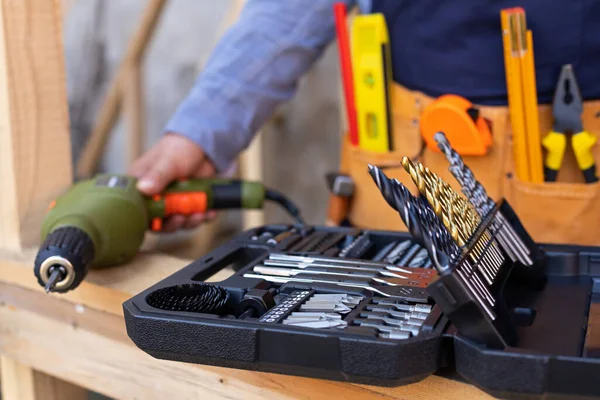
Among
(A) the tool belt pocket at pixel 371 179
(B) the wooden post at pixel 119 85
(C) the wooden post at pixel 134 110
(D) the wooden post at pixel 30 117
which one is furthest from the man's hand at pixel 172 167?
(C) the wooden post at pixel 134 110

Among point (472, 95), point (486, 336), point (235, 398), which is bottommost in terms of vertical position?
point (235, 398)

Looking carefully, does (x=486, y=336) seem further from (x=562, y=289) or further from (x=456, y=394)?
(x=562, y=289)

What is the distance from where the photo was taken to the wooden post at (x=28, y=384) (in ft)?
2.75

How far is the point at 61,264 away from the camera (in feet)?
2.17

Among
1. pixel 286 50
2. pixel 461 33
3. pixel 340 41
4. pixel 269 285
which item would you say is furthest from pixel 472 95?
pixel 269 285

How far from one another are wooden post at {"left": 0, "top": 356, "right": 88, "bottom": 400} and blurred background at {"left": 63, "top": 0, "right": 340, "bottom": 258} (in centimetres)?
78

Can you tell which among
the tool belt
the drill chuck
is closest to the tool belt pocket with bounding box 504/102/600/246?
the tool belt

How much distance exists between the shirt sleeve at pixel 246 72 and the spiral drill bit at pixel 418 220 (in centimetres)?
65

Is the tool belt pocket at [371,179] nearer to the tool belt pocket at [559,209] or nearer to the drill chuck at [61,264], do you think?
the tool belt pocket at [559,209]

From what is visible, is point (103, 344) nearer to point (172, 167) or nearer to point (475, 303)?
point (172, 167)

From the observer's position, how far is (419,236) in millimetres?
416

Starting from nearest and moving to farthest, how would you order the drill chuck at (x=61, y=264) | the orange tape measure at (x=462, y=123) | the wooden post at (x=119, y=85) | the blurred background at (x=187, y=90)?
the drill chuck at (x=61, y=264) → the orange tape measure at (x=462, y=123) → the wooden post at (x=119, y=85) → the blurred background at (x=187, y=90)

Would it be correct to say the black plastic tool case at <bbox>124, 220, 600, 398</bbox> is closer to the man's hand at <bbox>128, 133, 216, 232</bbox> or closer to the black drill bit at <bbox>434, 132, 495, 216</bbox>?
the black drill bit at <bbox>434, 132, 495, 216</bbox>

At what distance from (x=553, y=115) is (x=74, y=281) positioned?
1.96 ft
